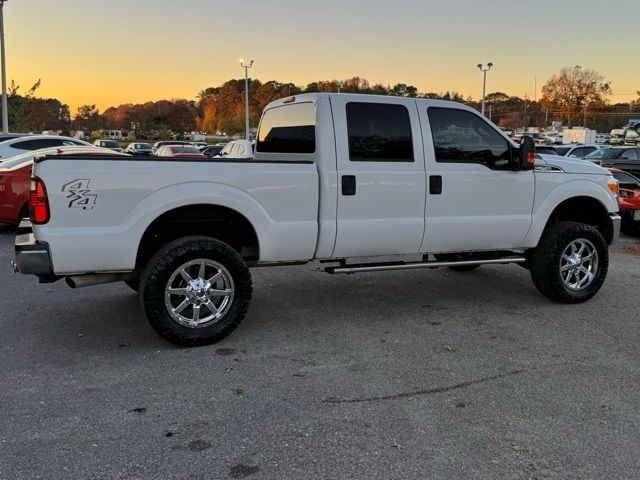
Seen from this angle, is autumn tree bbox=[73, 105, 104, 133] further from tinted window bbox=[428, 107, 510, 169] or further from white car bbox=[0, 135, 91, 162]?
tinted window bbox=[428, 107, 510, 169]

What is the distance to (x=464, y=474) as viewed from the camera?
9.91 ft

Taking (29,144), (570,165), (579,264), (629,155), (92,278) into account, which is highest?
(29,144)

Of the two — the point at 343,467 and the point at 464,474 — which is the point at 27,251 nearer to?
the point at 343,467

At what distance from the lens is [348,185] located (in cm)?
523

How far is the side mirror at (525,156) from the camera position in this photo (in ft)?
18.9

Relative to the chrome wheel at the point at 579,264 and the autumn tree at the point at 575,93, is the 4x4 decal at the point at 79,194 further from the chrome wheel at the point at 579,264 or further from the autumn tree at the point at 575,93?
the autumn tree at the point at 575,93

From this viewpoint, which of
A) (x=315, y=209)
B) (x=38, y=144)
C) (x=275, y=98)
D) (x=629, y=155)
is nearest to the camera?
(x=315, y=209)

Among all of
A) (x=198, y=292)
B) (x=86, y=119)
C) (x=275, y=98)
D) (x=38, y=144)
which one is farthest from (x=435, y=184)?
(x=86, y=119)

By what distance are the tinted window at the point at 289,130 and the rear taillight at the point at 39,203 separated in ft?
7.60

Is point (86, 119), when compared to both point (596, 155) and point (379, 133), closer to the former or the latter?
point (596, 155)

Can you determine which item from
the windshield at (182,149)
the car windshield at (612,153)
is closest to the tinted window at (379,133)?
the car windshield at (612,153)

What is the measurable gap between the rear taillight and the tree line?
70.1m

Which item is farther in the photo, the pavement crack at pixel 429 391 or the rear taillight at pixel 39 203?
the rear taillight at pixel 39 203

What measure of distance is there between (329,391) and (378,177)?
83.8 inches
